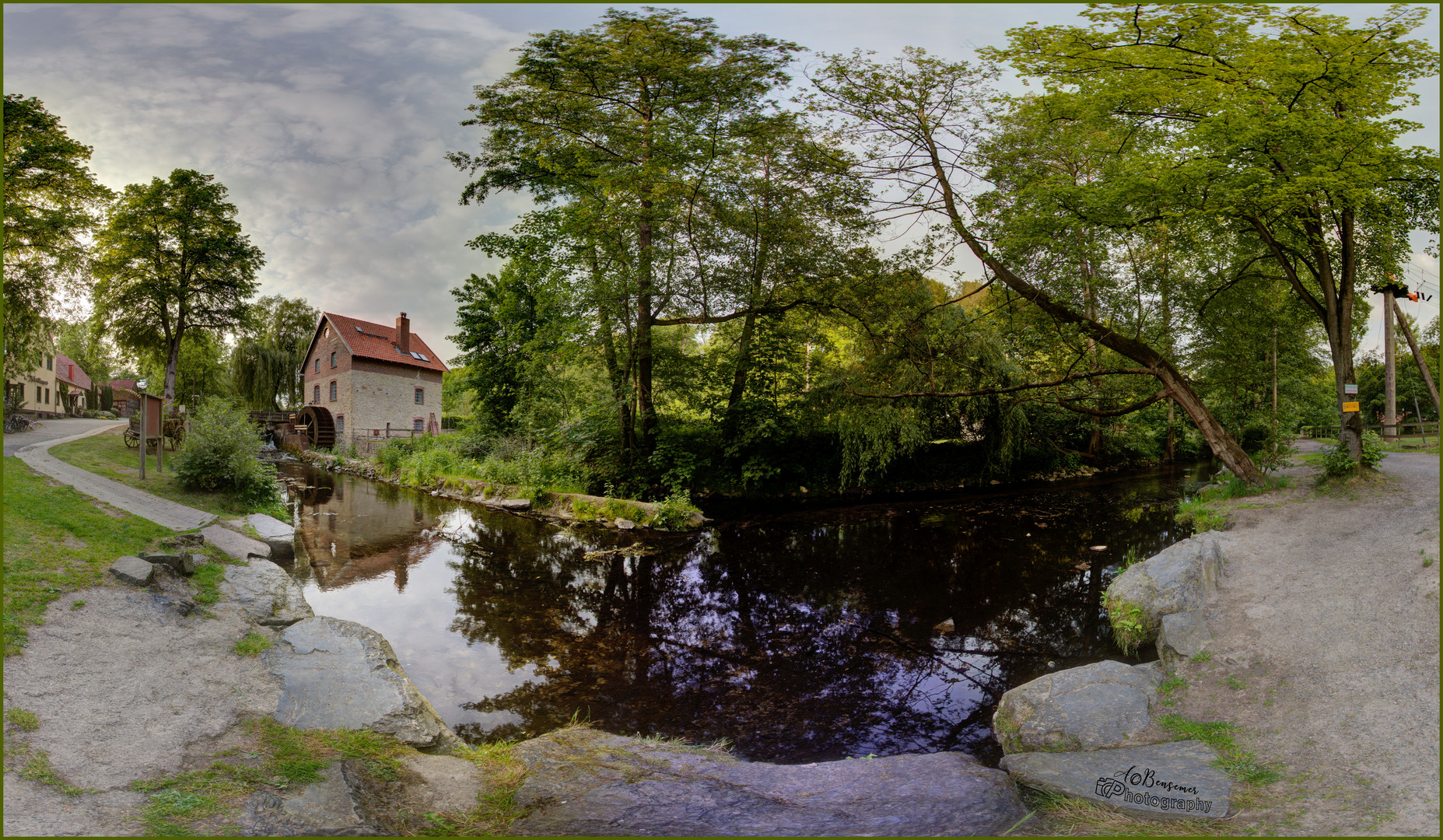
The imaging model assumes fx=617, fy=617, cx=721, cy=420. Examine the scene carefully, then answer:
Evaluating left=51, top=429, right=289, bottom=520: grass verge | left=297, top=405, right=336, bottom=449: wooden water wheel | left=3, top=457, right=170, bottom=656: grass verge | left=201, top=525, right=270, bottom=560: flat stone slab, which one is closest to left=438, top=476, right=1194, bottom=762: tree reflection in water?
left=201, top=525, right=270, bottom=560: flat stone slab

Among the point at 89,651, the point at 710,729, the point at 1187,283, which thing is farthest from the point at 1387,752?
the point at 1187,283

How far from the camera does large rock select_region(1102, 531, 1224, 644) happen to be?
5.77 metres

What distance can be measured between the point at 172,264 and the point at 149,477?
466 inches

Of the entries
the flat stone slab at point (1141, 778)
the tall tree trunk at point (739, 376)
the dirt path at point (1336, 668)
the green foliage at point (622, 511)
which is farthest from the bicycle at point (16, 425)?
the dirt path at point (1336, 668)

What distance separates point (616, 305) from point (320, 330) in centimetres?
2916

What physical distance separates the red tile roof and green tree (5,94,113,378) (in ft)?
66.9

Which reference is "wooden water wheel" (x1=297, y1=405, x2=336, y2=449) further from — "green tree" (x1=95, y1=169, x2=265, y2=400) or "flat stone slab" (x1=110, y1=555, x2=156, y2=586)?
"flat stone slab" (x1=110, y1=555, x2=156, y2=586)

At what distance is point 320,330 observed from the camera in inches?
1390

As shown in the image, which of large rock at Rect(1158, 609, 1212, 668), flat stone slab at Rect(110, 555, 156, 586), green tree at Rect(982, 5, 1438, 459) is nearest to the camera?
large rock at Rect(1158, 609, 1212, 668)

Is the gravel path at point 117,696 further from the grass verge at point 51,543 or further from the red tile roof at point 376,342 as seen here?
the red tile roof at point 376,342

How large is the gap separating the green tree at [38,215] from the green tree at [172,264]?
24.0 feet

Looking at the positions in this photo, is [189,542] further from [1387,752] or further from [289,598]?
[1387,752]

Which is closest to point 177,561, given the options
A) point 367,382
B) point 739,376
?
point 739,376

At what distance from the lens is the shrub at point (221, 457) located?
11.6 metres
